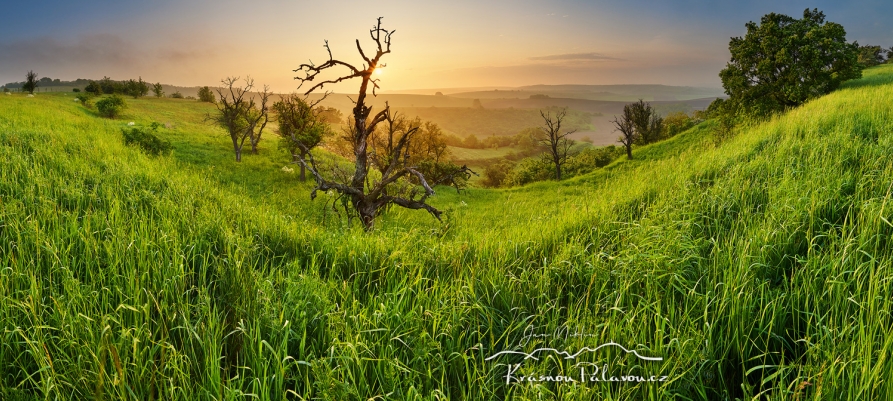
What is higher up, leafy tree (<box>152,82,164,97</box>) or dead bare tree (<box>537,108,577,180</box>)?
leafy tree (<box>152,82,164,97</box>)

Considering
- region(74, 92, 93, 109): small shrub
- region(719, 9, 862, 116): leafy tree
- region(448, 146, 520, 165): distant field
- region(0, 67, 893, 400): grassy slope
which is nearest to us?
region(0, 67, 893, 400): grassy slope

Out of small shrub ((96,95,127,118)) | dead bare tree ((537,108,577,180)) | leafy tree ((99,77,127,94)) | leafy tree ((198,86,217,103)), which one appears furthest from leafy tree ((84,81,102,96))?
dead bare tree ((537,108,577,180))

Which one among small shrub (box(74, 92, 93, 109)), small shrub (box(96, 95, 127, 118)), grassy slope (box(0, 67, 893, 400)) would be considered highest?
small shrub (box(74, 92, 93, 109))

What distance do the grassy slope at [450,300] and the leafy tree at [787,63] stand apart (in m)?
35.3

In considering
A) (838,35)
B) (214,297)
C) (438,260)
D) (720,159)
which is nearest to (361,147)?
(438,260)

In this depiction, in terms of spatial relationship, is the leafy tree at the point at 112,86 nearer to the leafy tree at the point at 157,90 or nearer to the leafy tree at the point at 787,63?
the leafy tree at the point at 157,90

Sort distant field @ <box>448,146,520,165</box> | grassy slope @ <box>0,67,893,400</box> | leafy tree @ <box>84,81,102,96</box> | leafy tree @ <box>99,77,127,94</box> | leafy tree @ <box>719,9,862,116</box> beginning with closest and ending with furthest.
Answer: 1. grassy slope @ <box>0,67,893,400</box>
2. leafy tree @ <box>719,9,862,116</box>
3. leafy tree @ <box>84,81,102,96</box>
4. leafy tree @ <box>99,77,127,94</box>
5. distant field @ <box>448,146,520,165</box>

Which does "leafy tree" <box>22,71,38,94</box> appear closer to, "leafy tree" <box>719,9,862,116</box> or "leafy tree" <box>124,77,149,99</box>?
"leafy tree" <box>124,77,149,99</box>

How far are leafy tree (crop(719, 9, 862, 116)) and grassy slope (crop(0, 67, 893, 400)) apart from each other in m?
35.3

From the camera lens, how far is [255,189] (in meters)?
30.9

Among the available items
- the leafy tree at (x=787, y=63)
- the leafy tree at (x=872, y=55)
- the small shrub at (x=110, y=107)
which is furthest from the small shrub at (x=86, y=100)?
the leafy tree at (x=872, y=55)

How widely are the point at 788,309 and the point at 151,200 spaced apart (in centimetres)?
974

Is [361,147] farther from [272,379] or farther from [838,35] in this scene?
[838,35]

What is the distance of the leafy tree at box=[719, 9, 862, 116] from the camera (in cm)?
3275
